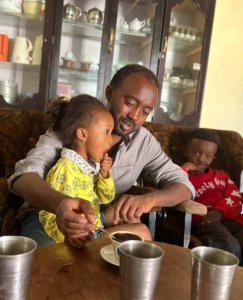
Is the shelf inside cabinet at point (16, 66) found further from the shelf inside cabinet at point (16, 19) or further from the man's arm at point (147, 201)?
the man's arm at point (147, 201)

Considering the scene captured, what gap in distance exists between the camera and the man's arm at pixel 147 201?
1.04m

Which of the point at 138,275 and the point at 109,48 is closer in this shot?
the point at 138,275

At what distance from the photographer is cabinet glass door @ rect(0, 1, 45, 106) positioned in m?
2.67

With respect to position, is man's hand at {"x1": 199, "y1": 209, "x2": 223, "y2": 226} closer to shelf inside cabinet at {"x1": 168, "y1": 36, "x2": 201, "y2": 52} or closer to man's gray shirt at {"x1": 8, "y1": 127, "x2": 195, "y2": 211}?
man's gray shirt at {"x1": 8, "y1": 127, "x2": 195, "y2": 211}

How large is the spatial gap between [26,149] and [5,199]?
44 centimetres

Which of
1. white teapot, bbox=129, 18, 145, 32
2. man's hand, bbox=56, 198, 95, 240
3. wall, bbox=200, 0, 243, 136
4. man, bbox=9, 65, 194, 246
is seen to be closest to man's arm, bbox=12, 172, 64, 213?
man, bbox=9, 65, 194, 246

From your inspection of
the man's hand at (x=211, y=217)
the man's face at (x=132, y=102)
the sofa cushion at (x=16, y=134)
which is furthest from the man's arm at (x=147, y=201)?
the sofa cushion at (x=16, y=134)

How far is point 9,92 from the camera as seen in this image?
2705 millimetres

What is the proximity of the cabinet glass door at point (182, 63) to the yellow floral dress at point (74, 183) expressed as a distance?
5.35ft

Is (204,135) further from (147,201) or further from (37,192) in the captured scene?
(37,192)

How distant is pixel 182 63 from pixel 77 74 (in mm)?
956

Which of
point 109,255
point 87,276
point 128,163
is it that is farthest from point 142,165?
point 87,276

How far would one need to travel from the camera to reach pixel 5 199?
146 cm

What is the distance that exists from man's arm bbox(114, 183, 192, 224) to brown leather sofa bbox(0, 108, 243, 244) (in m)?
0.11
